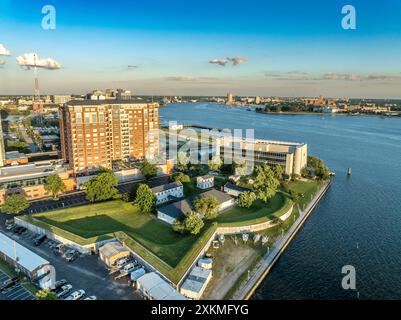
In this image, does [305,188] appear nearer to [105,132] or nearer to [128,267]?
[128,267]

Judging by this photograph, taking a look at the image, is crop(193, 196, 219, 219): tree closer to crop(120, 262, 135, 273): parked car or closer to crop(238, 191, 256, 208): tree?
crop(238, 191, 256, 208): tree

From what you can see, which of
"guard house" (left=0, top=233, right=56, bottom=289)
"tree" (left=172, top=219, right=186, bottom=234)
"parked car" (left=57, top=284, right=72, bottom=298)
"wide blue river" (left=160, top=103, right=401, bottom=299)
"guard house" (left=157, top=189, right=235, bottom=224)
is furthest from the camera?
"guard house" (left=157, top=189, right=235, bottom=224)

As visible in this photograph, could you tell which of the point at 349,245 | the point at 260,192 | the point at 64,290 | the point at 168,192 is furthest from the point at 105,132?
the point at 349,245

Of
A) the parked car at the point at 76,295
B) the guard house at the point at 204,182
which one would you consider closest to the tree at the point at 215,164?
the guard house at the point at 204,182

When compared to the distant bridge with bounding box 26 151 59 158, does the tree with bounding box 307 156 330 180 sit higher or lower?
lower

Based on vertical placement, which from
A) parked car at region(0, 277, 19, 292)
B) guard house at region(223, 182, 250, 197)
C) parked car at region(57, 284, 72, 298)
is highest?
guard house at region(223, 182, 250, 197)

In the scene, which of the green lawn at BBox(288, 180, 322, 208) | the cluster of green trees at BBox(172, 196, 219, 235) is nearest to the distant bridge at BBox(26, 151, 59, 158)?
the cluster of green trees at BBox(172, 196, 219, 235)
